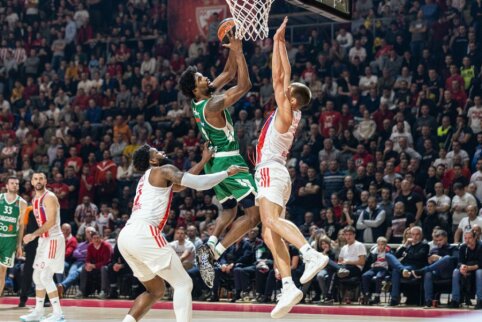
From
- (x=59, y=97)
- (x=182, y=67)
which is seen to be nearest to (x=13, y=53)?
(x=59, y=97)

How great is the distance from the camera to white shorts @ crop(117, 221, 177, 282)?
9.55m

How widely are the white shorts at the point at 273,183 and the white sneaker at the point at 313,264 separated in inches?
28.5

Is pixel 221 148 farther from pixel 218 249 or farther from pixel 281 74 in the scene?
pixel 281 74

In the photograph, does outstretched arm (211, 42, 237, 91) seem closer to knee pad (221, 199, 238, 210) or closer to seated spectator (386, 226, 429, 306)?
knee pad (221, 199, 238, 210)

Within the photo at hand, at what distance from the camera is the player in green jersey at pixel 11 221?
623 inches

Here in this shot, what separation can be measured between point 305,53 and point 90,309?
28.9 feet

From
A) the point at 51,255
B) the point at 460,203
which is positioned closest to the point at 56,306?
the point at 51,255

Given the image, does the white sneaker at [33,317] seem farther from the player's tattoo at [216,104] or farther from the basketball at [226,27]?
the basketball at [226,27]

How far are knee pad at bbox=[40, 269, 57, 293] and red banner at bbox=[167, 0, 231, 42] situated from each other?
12456 mm

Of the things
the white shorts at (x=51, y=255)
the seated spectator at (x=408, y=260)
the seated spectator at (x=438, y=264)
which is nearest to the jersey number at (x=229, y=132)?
the white shorts at (x=51, y=255)

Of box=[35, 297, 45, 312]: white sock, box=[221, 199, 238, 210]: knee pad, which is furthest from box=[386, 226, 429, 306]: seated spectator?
box=[35, 297, 45, 312]: white sock

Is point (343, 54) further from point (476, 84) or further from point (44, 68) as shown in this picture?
point (44, 68)

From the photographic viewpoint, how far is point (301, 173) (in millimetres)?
18688

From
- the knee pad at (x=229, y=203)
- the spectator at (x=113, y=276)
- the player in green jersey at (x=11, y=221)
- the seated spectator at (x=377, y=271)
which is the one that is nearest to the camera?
the knee pad at (x=229, y=203)
